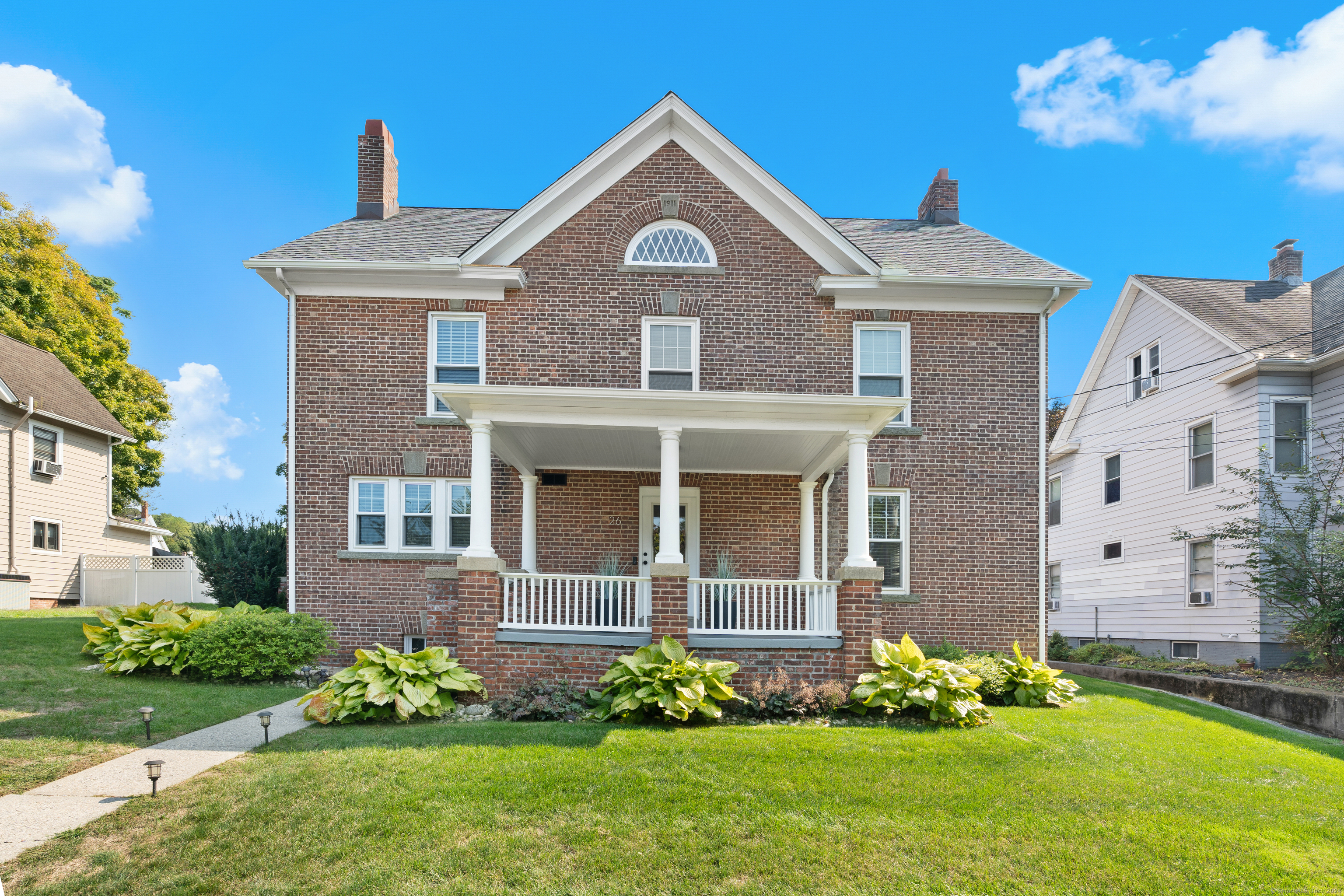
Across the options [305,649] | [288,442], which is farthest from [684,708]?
[288,442]

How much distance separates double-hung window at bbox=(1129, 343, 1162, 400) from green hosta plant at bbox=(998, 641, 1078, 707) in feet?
33.9

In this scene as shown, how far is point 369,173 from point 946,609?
43.1 ft

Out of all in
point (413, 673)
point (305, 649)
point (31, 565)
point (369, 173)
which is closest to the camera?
point (413, 673)

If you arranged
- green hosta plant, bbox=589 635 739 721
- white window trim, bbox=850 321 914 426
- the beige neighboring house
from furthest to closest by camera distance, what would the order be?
the beige neighboring house, white window trim, bbox=850 321 914 426, green hosta plant, bbox=589 635 739 721

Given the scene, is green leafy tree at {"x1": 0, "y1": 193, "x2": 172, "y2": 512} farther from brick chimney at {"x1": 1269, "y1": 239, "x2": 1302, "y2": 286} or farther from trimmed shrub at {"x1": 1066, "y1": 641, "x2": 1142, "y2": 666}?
brick chimney at {"x1": 1269, "y1": 239, "x2": 1302, "y2": 286}

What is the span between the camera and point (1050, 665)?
17.9 m

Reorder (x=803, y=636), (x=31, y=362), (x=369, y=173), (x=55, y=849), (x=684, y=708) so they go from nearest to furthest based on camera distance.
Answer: (x=55, y=849) < (x=684, y=708) < (x=803, y=636) < (x=369, y=173) < (x=31, y=362)

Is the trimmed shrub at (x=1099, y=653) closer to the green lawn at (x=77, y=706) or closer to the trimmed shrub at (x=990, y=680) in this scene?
the trimmed shrub at (x=990, y=680)

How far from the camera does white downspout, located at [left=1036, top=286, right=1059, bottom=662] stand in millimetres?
12953

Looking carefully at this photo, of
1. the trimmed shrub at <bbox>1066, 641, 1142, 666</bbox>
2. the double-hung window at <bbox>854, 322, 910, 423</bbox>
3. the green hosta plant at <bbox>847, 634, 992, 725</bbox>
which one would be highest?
the double-hung window at <bbox>854, 322, 910, 423</bbox>

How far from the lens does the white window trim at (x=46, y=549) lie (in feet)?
66.3

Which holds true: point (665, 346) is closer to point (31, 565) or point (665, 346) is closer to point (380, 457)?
point (380, 457)

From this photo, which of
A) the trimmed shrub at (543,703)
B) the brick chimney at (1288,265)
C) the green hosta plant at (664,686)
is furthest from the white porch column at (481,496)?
the brick chimney at (1288,265)

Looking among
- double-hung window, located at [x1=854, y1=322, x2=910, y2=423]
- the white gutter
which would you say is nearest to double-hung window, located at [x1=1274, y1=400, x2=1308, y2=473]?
double-hung window, located at [x1=854, y1=322, x2=910, y2=423]
